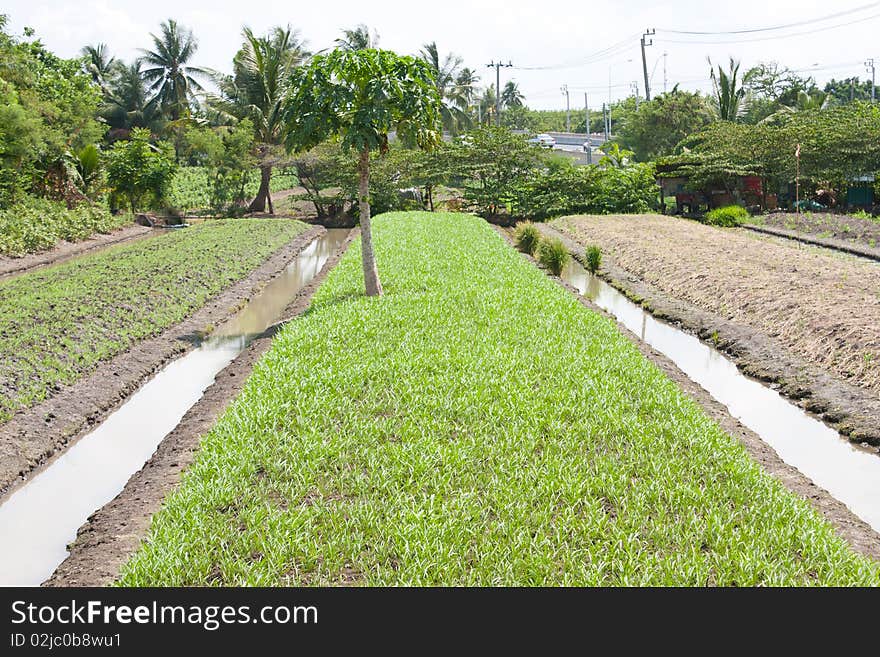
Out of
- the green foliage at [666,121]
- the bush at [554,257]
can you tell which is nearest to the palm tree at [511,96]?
the green foliage at [666,121]

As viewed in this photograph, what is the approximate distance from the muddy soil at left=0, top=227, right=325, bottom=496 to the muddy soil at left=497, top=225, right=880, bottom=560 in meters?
6.58

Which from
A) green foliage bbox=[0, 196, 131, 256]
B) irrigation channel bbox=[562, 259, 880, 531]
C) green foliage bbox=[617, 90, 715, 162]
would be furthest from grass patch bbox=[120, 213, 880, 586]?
green foliage bbox=[617, 90, 715, 162]

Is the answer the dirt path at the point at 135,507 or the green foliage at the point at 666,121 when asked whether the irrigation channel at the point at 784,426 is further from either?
the green foliage at the point at 666,121

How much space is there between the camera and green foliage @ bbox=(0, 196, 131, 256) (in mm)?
21734

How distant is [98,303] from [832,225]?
20889mm

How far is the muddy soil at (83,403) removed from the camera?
7304 mm

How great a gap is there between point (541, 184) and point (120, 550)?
1164 inches

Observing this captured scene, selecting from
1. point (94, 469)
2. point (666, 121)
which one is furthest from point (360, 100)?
point (666, 121)

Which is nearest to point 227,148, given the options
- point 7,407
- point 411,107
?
point 411,107

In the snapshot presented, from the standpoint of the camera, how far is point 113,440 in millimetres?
8164

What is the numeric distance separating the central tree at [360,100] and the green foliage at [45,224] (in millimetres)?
12653

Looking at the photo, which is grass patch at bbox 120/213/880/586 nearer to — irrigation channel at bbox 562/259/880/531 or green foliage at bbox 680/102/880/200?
irrigation channel at bbox 562/259/880/531

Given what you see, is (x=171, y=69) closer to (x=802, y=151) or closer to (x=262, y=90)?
(x=262, y=90)

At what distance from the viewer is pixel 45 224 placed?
944 inches
